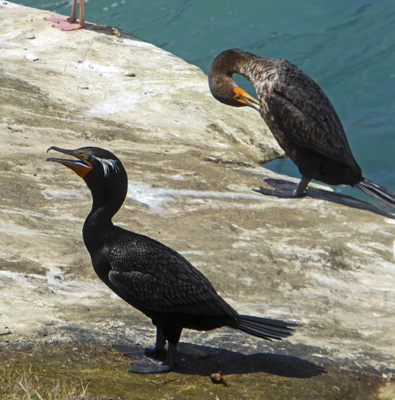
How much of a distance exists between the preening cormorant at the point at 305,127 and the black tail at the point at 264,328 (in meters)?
3.56

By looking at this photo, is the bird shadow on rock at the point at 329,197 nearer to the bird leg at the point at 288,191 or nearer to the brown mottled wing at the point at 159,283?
the bird leg at the point at 288,191

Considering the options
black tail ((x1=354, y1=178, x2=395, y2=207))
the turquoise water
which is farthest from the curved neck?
the turquoise water

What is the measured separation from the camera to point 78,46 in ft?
34.6

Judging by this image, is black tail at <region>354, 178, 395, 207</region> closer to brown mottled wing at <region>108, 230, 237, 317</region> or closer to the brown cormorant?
brown mottled wing at <region>108, 230, 237, 317</region>

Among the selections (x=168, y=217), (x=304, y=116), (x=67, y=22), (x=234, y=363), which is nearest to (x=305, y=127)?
(x=304, y=116)

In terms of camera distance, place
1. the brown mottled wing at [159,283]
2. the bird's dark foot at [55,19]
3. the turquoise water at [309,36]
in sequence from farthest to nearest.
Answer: the turquoise water at [309,36]
the bird's dark foot at [55,19]
the brown mottled wing at [159,283]

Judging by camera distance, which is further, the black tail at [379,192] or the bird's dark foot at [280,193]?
the black tail at [379,192]

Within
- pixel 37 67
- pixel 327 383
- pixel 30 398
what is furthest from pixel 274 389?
pixel 37 67

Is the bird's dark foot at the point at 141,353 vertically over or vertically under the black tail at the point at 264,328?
under

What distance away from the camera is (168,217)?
6020mm

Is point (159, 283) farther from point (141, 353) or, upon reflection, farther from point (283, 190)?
point (283, 190)

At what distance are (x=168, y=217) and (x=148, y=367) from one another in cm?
271

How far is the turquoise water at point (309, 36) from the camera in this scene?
14203 mm

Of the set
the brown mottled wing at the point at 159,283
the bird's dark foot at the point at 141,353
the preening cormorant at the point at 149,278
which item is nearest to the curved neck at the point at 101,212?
the preening cormorant at the point at 149,278
